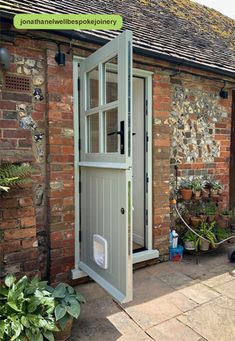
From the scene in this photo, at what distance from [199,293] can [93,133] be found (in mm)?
2223

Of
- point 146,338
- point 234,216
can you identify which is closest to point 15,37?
point 146,338

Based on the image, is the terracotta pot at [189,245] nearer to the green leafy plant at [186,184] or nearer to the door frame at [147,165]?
the door frame at [147,165]

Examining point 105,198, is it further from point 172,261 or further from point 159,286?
point 172,261

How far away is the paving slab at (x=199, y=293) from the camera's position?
9.87 feet

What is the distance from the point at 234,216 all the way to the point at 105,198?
317 centimetres

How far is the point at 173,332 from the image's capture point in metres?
2.46

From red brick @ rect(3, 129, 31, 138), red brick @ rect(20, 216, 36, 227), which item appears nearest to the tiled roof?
red brick @ rect(3, 129, 31, 138)

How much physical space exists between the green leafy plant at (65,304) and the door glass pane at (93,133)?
151 cm

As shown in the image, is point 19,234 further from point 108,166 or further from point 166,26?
point 166,26

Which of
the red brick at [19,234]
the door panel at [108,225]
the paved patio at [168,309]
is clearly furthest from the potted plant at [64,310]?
the red brick at [19,234]

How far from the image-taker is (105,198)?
2996 millimetres

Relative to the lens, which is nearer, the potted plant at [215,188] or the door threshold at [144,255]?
the door threshold at [144,255]

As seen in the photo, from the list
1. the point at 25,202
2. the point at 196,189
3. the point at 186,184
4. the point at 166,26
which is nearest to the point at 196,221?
the point at 196,189

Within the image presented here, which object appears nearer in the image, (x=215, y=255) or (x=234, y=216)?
(x=215, y=255)
